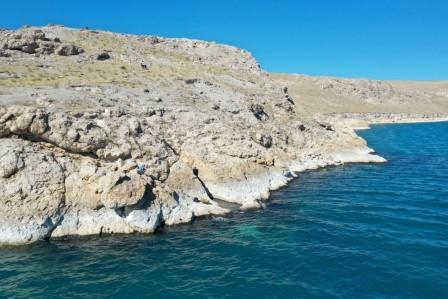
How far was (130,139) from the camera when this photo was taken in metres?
39.0

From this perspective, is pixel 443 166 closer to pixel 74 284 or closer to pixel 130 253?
pixel 130 253

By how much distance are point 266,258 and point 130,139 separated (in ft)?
59.8

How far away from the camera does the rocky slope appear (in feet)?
102

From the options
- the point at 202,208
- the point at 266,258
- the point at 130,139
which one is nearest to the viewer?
the point at 266,258

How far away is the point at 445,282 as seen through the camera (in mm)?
23531

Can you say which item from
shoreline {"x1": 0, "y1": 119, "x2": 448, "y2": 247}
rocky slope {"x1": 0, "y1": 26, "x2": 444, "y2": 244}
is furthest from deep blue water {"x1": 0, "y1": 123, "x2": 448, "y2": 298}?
rocky slope {"x1": 0, "y1": 26, "x2": 444, "y2": 244}

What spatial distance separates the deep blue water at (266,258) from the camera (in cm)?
2303

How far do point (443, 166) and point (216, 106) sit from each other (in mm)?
34406

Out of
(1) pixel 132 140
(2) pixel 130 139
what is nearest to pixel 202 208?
(1) pixel 132 140

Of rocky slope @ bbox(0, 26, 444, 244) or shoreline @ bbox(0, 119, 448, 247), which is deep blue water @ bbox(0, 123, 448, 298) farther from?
rocky slope @ bbox(0, 26, 444, 244)

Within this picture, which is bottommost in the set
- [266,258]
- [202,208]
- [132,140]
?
[266,258]

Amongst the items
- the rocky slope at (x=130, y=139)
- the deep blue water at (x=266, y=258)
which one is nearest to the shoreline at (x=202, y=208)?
the rocky slope at (x=130, y=139)

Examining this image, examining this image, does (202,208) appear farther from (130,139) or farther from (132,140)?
(130,139)

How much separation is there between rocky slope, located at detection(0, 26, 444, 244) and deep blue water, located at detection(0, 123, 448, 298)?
102 inches
